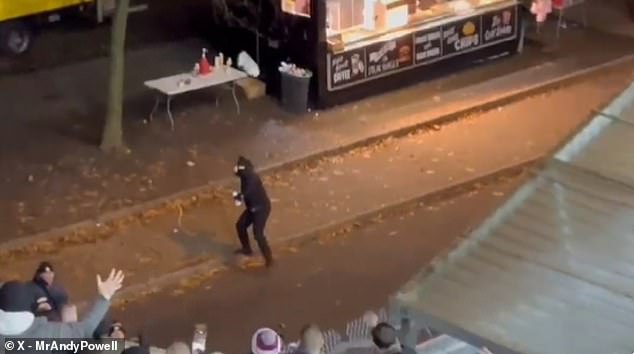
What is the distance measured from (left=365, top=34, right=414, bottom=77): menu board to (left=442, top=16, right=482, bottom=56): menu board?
0.66m

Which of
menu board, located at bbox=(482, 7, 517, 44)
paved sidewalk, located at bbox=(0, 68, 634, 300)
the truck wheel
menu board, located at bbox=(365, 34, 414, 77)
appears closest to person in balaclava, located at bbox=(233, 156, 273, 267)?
paved sidewalk, located at bbox=(0, 68, 634, 300)

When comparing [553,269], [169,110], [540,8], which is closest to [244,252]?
[169,110]

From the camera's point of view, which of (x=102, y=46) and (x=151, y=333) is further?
(x=102, y=46)

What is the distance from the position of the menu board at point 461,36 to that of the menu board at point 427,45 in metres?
0.10

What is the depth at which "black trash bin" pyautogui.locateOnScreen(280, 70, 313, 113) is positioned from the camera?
16641 mm

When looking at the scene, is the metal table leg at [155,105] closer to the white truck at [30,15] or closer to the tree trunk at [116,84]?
the tree trunk at [116,84]

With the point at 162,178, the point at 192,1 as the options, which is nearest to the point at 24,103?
the point at 162,178

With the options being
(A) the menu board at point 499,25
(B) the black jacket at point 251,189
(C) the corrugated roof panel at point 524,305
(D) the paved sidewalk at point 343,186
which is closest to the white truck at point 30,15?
(A) the menu board at point 499,25

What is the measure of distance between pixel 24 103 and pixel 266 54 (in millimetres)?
3129

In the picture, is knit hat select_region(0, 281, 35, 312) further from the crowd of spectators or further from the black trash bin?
the black trash bin

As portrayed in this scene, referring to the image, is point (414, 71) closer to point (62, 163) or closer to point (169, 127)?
point (169, 127)

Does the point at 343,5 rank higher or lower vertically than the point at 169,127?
higher

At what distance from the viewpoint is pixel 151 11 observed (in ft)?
68.6

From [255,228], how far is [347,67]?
4753mm
